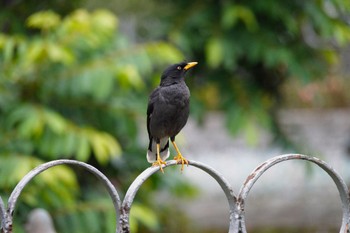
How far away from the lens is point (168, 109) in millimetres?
3279

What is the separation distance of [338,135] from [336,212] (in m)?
4.14

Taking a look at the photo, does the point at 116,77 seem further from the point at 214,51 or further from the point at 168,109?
the point at 168,109

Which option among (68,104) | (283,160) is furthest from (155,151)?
(68,104)

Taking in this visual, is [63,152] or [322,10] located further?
[322,10]

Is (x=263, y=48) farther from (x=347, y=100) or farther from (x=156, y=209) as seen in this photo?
(x=347, y=100)

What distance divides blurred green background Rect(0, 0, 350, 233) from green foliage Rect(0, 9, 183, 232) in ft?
0.04

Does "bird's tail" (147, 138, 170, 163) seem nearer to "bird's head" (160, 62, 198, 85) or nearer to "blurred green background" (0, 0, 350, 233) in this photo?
"bird's head" (160, 62, 198, 85)

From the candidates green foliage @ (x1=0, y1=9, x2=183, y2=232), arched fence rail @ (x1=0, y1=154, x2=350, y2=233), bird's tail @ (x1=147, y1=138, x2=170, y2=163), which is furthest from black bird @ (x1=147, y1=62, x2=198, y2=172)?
green foliage @ (x1=0, y1=9, x2=183, y2=232)

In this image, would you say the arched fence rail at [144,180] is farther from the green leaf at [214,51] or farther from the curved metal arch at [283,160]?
the green leaf at [214,51]

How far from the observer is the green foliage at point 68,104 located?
17.6 feet

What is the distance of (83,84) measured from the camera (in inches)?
228

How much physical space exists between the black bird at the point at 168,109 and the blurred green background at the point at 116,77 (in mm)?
1775

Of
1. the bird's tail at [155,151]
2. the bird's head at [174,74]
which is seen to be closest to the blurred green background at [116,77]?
the bird's tail at [155,151]

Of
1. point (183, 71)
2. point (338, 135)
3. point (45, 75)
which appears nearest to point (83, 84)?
point (45, 75)
